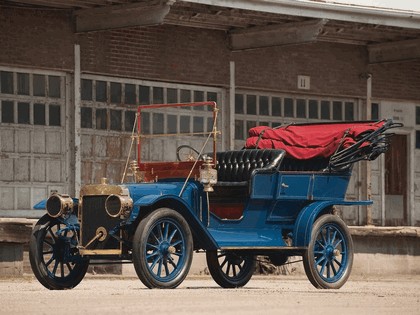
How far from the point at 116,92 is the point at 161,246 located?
8.37m

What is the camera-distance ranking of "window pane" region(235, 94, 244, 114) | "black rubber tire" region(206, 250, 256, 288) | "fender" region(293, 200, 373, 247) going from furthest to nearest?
"window pane" region(235, 94, 244, 114) → "black rubber tire" region(206, 250, 256, 288) → "fender" region(293, 200, 373, 247)

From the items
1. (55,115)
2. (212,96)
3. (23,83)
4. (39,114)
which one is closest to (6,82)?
(23,83)

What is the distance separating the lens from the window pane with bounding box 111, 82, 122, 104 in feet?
70.3

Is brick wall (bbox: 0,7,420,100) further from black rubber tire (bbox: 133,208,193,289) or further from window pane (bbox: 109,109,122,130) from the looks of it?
black rubber tire (bbox: 133,208,193,289)

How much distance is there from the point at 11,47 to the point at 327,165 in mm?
6308

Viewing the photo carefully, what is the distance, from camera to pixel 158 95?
22.0 metres

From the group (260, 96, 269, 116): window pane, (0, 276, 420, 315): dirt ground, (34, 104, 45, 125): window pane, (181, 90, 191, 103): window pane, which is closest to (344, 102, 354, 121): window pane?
(260, 96, 269, 116): window pane

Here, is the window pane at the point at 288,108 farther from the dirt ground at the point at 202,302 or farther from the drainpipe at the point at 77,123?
the dirt ground at the point at 202,302

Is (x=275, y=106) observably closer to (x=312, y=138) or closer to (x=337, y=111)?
(x=337, y=111)

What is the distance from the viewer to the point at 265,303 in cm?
1143

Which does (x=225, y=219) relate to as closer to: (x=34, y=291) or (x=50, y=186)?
(x=34, y=291)

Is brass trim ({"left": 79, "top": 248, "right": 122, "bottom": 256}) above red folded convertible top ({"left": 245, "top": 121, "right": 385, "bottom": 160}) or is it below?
below

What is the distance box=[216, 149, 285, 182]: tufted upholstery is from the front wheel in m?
0.89

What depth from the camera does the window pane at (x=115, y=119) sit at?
846 inches
